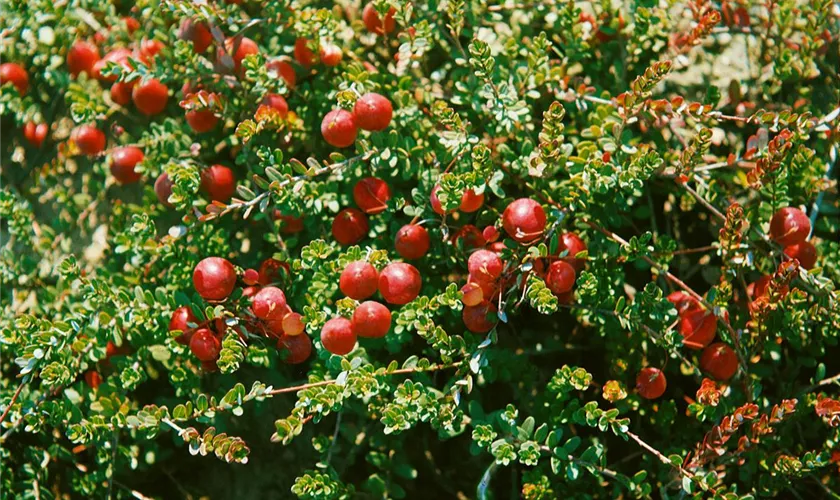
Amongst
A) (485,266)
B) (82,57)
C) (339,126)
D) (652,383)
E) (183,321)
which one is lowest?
(652,383)

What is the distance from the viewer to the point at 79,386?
8.32 feet

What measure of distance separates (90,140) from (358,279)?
1.25m

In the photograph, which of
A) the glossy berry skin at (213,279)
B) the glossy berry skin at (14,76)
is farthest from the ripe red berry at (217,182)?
the glossy berry skin at (14,76)

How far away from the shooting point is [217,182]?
2541 millimetres

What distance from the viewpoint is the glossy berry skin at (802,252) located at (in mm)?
2346

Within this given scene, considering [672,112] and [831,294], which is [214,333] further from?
[831,294]

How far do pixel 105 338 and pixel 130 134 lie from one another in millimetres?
894

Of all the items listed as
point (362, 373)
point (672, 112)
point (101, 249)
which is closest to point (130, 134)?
point (101, 249)

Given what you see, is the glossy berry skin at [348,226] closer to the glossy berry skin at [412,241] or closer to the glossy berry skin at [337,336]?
the glossy berry skin at [412,241]

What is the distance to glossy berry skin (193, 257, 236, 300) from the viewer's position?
223cm

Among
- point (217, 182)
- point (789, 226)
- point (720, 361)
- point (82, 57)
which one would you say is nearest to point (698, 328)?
point (720, 361)

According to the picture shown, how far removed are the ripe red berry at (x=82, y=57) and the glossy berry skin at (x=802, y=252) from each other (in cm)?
241

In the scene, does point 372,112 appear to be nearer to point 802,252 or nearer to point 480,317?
point 480,317

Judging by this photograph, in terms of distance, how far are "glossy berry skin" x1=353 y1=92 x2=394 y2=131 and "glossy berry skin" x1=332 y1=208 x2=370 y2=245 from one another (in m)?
0.27
